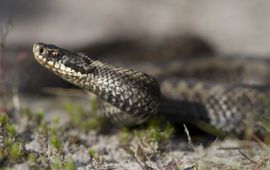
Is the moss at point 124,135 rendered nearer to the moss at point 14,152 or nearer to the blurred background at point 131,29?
the moss at point 14,152

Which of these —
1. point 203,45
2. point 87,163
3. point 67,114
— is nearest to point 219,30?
point 203,45

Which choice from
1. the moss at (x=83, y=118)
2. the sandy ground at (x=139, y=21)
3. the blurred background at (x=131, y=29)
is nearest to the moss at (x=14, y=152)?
the moss at (x=83, y=118)

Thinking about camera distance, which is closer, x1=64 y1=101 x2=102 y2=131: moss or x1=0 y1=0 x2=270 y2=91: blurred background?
x1=64 y1=101 x2=102 y2=131: moss

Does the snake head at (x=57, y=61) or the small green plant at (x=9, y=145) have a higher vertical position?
the snake head at (x=57, y=61)

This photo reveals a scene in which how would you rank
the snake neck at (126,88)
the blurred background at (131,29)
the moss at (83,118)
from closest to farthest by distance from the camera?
the snake neck at (126,88) → the moss at (83,118) → the blurred background at (131,29)

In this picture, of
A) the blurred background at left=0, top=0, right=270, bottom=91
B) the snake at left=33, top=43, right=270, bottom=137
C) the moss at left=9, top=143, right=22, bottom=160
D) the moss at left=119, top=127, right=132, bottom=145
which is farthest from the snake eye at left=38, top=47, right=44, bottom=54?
the blurred background at left=0, top=0, right=270, bottom=91

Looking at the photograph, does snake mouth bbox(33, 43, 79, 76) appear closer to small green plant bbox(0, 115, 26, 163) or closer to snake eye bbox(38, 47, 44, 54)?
snake eye bbox(38, 47, 44, 54)

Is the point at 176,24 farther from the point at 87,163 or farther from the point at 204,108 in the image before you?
the point at 87,163
